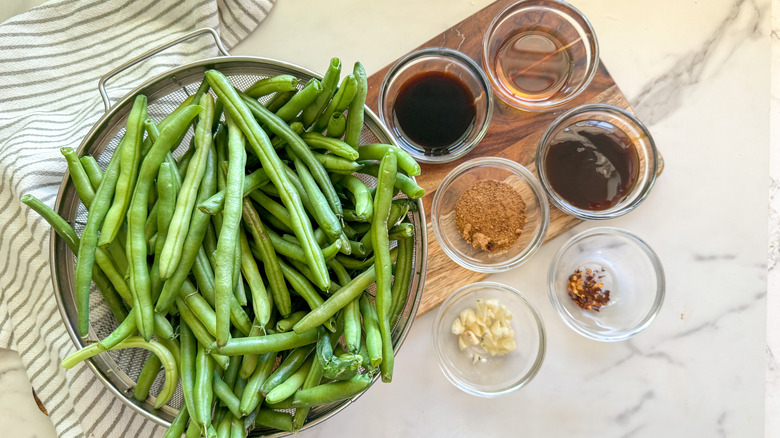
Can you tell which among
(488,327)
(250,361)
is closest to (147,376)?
(250,361)

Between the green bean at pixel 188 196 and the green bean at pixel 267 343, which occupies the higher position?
the green bean at pixel 188 196

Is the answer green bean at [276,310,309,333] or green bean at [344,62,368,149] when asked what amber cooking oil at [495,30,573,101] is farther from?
green bean at [276,310,309,333]

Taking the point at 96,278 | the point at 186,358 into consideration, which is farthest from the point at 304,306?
the point at 96,278

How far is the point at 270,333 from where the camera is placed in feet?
3.93

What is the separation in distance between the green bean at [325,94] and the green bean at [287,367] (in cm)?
51

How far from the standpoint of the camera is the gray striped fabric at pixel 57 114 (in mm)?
1375

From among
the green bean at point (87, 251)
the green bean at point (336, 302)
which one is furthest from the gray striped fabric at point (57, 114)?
the green bean at point (336, 302)

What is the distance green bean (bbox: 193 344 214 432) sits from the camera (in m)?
1.10

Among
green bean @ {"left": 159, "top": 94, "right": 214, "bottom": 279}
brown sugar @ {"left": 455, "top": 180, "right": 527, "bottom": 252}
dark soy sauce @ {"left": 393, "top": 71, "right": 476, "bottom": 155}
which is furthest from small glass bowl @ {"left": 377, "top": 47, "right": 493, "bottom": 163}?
green bean @ {"left": 159, "top": 94, "right": 214, "bottom": 279}

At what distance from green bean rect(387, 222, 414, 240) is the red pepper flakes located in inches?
22.9

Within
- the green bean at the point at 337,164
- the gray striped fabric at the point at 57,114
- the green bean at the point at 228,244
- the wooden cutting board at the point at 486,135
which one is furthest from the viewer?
the wooden cutting board at the point at 486,135

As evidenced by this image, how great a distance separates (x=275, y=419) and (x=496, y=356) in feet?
2.18

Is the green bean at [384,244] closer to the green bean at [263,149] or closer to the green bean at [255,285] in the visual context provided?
the green bean at [263,149]

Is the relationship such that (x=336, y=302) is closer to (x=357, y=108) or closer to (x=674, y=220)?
(x=357, y=108)
